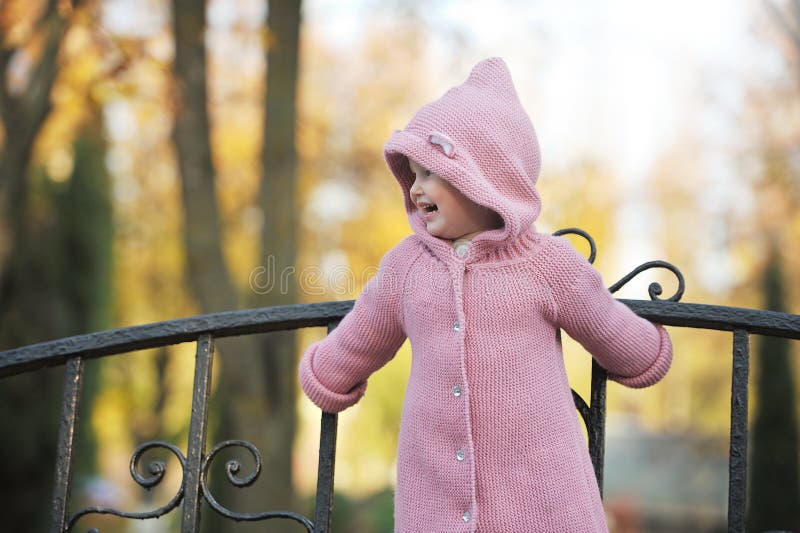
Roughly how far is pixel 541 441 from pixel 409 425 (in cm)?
27

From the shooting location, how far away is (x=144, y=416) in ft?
48.2

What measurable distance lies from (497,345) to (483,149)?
15.2 inches

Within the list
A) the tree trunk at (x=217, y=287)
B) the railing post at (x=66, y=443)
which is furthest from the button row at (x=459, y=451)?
the tree trunk at (x=217, y=287)

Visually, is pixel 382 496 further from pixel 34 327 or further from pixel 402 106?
pixel 402 106

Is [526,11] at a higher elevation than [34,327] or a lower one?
higher

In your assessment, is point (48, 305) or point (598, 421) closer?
point (598, 421)

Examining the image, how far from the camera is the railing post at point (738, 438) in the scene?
1653 mm

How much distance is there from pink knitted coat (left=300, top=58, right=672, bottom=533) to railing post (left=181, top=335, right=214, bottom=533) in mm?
457

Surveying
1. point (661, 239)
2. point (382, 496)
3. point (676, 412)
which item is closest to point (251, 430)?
point (382, 496)

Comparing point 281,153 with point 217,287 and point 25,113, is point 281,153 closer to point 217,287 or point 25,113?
point 217,287

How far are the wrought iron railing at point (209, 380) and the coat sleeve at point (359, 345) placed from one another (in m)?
0.07

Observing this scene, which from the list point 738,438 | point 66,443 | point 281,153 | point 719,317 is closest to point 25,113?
point 281,153

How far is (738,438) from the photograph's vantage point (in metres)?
1.67

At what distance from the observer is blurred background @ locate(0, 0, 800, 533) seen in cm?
442
